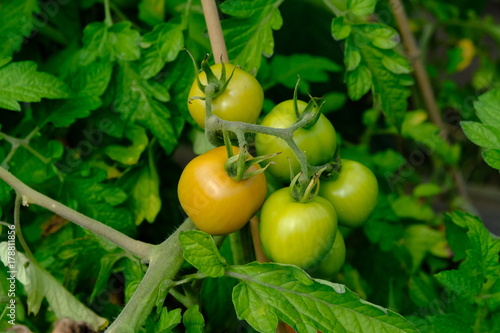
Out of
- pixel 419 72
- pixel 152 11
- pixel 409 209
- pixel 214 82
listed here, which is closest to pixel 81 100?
pixel 152 11

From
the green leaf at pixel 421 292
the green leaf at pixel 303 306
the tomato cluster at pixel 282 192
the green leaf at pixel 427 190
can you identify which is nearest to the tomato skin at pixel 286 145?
the tomato cluster at pixel 282 192

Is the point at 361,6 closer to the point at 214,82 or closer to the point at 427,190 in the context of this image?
the point at 214,82

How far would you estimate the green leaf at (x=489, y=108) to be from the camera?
2.34ft

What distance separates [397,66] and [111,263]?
0.48 meters

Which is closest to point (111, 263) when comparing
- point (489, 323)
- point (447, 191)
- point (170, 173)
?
point (170, 173)

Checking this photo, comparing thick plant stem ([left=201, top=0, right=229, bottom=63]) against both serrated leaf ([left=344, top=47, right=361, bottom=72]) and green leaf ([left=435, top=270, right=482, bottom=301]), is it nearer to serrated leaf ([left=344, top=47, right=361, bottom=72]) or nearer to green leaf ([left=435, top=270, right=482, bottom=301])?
serrated leaf ([left=344, top=47, right=361, bottom=72])

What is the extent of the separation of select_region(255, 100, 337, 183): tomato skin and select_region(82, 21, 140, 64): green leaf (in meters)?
0.31

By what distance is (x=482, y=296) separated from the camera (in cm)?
69

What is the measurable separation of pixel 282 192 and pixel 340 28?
297mm

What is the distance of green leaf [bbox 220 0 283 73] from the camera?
0.75m

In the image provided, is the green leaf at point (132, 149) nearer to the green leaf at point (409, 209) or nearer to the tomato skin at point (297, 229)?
the tomato skin at point (297, 229)

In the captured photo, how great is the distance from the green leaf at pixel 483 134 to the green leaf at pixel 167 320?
414mm

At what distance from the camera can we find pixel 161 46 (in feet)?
2.59

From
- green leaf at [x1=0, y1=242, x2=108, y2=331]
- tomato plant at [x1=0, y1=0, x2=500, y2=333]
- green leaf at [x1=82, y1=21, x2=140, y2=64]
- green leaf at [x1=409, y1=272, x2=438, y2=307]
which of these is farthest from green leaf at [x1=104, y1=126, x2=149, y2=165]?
green leaf at [x1=409, y1=272, x2=438, y2=307]
